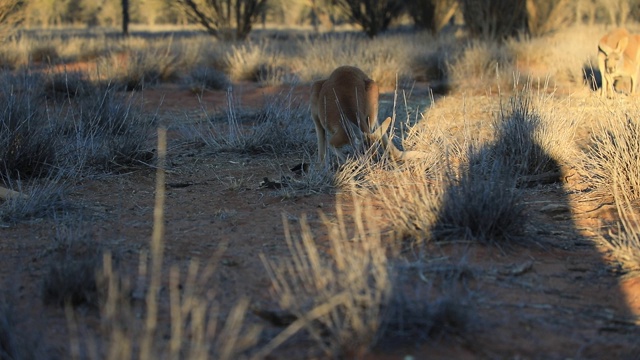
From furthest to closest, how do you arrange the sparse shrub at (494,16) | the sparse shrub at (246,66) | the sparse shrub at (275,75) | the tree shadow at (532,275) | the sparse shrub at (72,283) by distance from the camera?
the sparse shrub at (494,16)
the sparse shrub at (246,66)
the sparse shrub at (275,75)
the sparse shrub at (72,283)
the tree shadow at (532,275)

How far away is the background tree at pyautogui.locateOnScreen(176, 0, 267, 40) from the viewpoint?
79.5 feet

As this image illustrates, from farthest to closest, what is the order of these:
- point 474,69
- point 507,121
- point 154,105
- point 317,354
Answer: point 474,69, point 154,105, point 507,121, point 317,354

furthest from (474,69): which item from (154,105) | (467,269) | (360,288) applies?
(360,288)

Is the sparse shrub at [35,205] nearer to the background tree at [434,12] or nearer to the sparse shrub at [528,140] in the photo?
the sparse shrub at [528,140]

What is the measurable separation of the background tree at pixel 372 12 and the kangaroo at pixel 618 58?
1622 cm

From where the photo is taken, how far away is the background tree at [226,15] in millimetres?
24219

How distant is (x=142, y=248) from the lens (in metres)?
4.66

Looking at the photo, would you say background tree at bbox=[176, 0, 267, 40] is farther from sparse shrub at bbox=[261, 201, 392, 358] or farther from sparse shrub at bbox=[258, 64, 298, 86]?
sparse shrub at bbox=[261, 201, 392, 358]

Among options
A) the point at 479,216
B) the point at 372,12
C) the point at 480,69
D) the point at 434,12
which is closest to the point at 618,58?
the point at 480,69

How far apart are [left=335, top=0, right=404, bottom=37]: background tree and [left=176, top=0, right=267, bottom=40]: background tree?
4064 millimetres

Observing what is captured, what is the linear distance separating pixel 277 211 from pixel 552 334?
265 cm

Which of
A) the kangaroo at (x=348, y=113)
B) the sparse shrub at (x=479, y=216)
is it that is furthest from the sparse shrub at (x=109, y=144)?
the sparse shrub at (x=479, y=216)

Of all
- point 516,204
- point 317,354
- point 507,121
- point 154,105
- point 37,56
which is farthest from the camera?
point 37,56

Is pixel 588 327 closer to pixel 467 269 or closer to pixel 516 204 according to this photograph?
pixel 467 269
